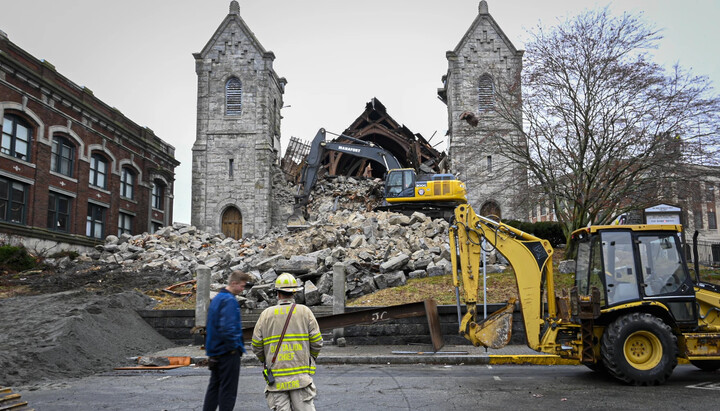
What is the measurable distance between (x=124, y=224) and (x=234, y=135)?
345 inches

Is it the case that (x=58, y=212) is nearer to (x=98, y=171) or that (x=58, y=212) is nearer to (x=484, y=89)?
(x=98, y=171)

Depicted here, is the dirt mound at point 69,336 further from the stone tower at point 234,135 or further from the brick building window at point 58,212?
the stone tower at point 234,135

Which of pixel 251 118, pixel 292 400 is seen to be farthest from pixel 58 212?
pixel 292 400

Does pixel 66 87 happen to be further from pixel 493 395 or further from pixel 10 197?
pixel 493 395

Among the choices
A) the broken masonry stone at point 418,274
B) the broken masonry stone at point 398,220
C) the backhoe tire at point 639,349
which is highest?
the broken masonry stone at point 398,220

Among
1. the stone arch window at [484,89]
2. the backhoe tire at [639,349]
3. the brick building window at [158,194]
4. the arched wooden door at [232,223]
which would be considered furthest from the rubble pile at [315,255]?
the stone arch window at [484,89]

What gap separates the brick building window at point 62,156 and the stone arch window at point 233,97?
9.72 metres

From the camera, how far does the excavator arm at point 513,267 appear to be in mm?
8516

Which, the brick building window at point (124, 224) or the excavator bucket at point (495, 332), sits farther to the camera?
the brick building window at point (124, 224)

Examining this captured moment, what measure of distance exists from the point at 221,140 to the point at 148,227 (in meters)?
7.77

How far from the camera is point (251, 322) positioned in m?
13.8

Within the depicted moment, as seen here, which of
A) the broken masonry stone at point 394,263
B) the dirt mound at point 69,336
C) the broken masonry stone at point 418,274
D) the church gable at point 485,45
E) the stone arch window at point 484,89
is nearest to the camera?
the dirt mound at point 69,336

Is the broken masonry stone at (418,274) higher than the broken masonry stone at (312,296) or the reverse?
higher

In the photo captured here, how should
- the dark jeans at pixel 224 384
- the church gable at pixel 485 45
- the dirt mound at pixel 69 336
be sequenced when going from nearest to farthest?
the dark jeans at pixel 224 384, the dirt mound at pixel 69 336, the church gable at pixel 485 45
